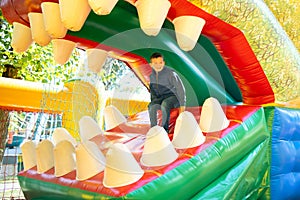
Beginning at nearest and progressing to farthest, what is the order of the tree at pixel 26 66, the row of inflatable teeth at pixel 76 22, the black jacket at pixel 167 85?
1. the row of inflatable teeth at pixel 76 22
2. the black jacket at pixel 167 85
3. the tree at pixel 26 66

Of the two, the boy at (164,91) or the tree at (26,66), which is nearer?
the boy at (164,91)

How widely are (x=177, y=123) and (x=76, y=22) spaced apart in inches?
24.8

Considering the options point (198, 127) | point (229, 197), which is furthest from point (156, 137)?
point (229, 197)

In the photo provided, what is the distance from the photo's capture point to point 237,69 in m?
2.05

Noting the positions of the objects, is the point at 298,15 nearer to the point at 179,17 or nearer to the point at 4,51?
the point at 179,17

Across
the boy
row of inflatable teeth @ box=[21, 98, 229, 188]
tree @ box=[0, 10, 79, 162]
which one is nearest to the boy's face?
the boy

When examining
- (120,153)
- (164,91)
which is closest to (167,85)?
(164,91)

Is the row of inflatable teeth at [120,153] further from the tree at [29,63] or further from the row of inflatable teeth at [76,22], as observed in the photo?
the tree at [29,63]

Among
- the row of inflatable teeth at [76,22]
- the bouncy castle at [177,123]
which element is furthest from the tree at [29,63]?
the row of inflatable teeth at [76,22]

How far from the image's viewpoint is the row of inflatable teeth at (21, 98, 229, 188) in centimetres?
160

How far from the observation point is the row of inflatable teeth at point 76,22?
1.58 meters

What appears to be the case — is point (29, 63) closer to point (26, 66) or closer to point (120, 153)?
point (26, 66)

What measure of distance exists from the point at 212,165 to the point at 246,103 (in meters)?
0.58

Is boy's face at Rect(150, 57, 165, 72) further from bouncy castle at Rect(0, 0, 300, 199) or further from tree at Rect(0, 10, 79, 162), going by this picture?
tree at Rect(0, 10, 79, 162)
